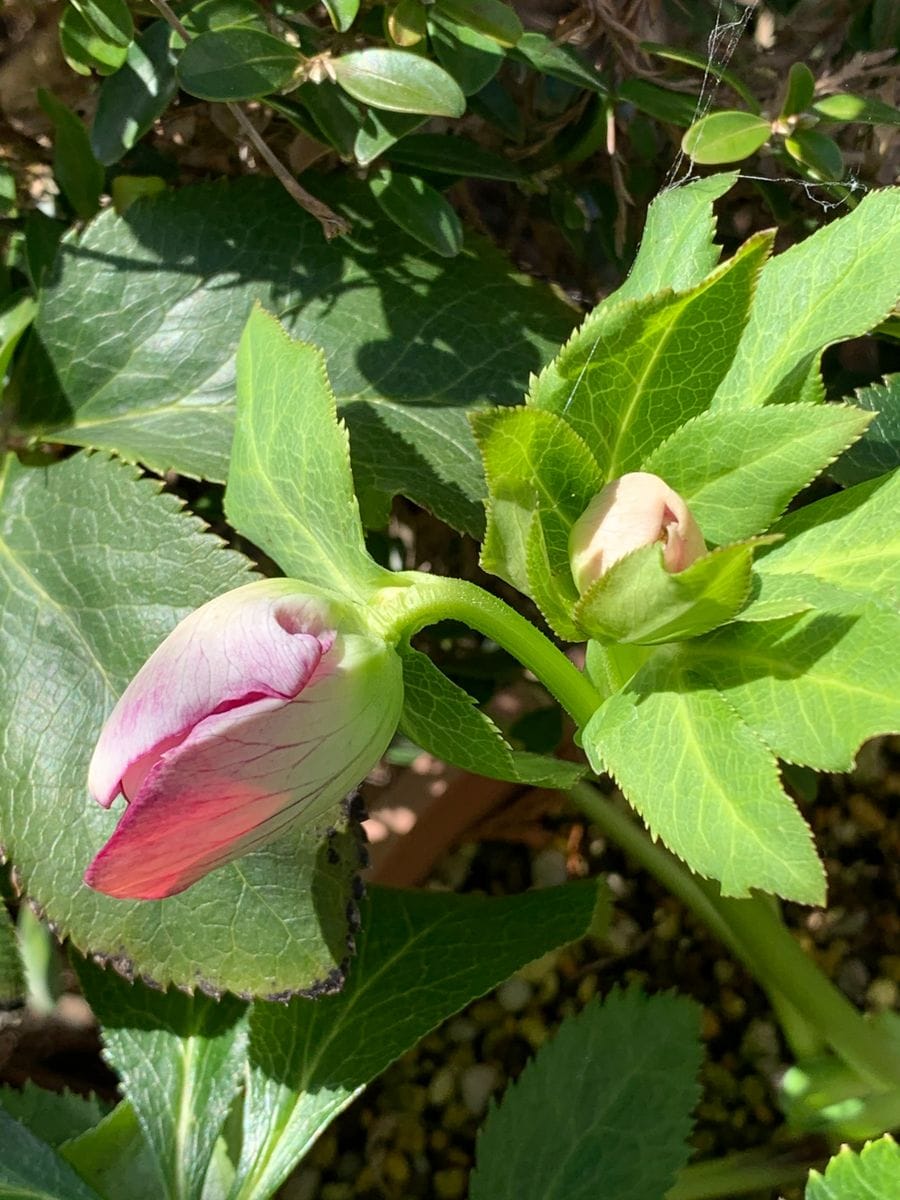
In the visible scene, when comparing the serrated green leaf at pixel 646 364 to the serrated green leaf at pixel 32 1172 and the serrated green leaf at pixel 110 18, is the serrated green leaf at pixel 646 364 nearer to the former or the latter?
the serrated green leaf at pixel 110 18

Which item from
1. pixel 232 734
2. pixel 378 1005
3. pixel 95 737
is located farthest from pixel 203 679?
pixel 378 1005

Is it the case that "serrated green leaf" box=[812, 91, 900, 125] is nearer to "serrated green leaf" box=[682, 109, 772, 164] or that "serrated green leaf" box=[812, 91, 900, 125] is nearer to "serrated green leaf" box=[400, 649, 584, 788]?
"serrated green leaf" box=[682, 109, 772, 164]

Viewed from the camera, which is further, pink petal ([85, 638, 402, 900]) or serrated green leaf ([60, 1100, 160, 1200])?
serrated green leaf ([60, 1100, 160, 1200])

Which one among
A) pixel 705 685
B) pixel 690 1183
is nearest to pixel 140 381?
pixel 705 685

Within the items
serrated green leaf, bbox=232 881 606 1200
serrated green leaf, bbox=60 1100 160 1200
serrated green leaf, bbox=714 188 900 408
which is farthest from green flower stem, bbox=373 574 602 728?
serrated green leaf, bbox=60 1100 160 1200

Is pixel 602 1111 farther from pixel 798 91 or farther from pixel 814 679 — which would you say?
pixel 798 91

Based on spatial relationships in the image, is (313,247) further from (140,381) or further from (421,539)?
(421,539)
